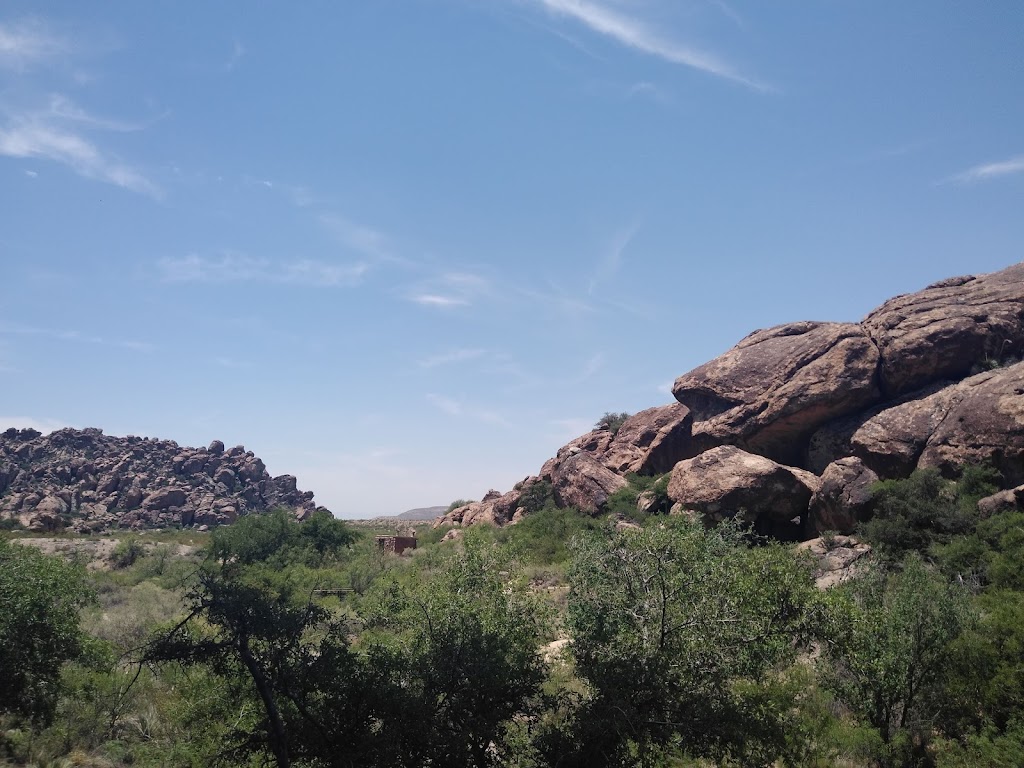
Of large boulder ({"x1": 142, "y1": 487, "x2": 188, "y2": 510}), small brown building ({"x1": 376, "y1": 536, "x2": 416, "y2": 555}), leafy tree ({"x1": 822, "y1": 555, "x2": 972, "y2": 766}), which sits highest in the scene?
large boulder ({"x1": 142, "y1": 487, "x2": 188, "y2": 510})

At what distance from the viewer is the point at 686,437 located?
3847 centimetres

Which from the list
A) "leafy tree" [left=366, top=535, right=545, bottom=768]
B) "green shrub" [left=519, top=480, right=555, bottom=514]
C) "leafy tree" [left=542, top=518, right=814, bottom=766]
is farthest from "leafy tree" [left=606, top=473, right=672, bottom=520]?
"leafy tree" [left=542, top=518, right=814, bottom=766]

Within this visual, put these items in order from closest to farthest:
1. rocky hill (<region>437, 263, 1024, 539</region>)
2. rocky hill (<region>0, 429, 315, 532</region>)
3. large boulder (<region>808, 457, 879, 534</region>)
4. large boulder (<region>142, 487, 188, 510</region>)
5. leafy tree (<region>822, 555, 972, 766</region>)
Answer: leafy tree (<region>822, 555, 972, 766</region>) < rocky hill (<region>437, 263, 1024, 539</region>) < large boulder (<region>808, 457, 879, 534</region>) < rocky hill (<region>0, 429, 315, 532</region>) < large boulder (<region>142, 487, 188, 510</region>)

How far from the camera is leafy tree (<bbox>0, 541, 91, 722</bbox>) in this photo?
12.0 metres

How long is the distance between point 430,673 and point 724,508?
66.5 feet

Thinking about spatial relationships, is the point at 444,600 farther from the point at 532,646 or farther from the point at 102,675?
the point at 102,675

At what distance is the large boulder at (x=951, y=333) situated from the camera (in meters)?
28.5

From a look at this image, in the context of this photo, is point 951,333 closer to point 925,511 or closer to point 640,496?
point 925,511

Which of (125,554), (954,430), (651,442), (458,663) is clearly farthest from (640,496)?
(125,554)

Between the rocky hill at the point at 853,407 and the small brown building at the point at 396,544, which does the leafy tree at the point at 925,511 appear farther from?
the small brown building at the point at 396,544

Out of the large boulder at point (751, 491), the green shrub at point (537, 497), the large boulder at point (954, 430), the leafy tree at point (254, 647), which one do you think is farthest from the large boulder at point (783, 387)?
the leafy tree at point (254, 647)

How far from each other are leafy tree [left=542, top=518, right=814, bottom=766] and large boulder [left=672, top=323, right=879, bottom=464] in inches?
845

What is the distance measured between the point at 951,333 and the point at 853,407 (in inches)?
195

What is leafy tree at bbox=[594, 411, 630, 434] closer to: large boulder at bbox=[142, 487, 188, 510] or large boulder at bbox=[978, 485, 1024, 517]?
large boulder at bbox=[978, 485, 1024, 517]
